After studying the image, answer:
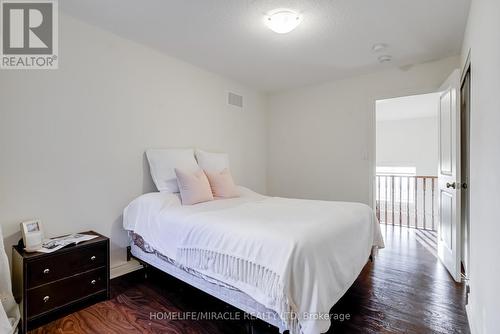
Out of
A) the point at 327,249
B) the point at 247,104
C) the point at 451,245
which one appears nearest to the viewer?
the point at 327,249

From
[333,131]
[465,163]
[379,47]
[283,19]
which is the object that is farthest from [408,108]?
[283,19]

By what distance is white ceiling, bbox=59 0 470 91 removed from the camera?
2066 mm

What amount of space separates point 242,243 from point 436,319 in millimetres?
1543

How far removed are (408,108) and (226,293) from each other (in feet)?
18.7

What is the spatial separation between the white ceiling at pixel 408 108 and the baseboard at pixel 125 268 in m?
4.50

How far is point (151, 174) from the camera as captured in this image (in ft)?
9.12

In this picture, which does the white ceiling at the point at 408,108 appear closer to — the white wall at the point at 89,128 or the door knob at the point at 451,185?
the door knob at the point at 451,185

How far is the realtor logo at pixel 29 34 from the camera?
198cm

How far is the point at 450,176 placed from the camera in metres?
2.54

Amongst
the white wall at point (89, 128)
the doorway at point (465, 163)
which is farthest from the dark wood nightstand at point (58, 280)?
the doorway at point (465, 163)

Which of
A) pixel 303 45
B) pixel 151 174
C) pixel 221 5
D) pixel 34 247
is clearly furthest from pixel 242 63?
pixel 34 247

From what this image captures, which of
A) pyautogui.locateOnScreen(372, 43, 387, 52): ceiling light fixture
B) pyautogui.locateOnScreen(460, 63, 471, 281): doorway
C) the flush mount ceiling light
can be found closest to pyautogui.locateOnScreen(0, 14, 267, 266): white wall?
the flush mount ceiling light

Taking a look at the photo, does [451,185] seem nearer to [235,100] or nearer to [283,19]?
[283,19]

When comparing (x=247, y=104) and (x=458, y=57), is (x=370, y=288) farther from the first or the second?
(x=247, y=104)
